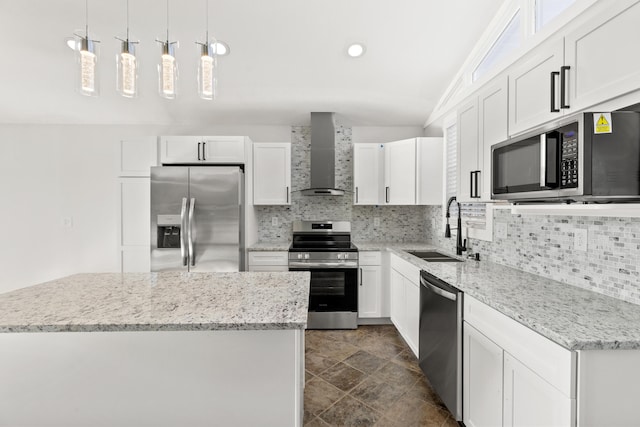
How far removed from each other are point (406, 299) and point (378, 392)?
856 mm

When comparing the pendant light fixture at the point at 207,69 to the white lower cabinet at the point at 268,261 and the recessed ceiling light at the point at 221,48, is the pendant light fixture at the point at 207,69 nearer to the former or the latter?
the recessed ceiling light at the point at 221,48

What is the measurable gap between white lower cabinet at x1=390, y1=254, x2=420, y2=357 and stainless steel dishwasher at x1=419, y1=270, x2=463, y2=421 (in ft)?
0.75

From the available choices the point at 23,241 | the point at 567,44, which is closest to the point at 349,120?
the point at 567,44

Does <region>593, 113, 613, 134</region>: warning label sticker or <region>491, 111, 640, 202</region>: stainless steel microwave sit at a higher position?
<region>593, 113, 613, 134</region>: warning label sticker

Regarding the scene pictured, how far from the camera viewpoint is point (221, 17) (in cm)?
243

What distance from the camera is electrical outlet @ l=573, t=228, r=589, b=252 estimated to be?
64.7 inches

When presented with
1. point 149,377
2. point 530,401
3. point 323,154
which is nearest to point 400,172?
point 323,154

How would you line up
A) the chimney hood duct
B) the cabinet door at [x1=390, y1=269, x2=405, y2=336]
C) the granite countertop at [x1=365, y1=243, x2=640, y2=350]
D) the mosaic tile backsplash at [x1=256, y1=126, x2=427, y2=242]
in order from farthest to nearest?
the mosaic tile backsplash at [x1=256, y1=126, x2=427, y2=242] → the chimney hood duct → the cabinet door at [x1=390, y1=269, x2=405, y2=336] → the granite countertop at [x1=365, y1=243, x2=640, y2=350]

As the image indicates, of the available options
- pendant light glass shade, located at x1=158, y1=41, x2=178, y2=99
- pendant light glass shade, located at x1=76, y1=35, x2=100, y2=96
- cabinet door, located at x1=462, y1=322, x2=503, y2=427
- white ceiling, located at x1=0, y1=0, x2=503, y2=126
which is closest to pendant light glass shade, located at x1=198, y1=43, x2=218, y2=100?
pendant light glass shade, located at x1=158, y1=41, x2=178, y2=99

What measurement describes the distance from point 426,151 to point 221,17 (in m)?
2.38

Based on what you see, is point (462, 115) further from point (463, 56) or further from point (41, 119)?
point (41, 119)

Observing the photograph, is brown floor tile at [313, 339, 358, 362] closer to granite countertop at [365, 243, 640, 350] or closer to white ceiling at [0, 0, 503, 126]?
granite countertop at [365, 243, 640, 350]

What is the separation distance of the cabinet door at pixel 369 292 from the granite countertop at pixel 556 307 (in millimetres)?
1320

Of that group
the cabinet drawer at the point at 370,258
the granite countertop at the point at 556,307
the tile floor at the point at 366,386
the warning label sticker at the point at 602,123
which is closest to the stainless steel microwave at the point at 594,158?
the warning label sticker at the point at 602,123
